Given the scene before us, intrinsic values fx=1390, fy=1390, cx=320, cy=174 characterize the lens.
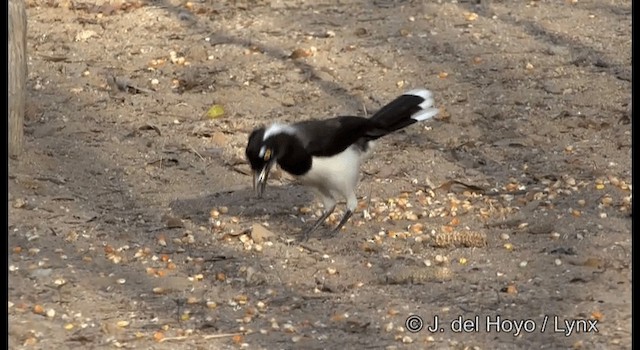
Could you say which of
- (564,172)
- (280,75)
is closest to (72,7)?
(280,75)

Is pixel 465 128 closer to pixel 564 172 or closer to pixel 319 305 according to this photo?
pixel 564 172

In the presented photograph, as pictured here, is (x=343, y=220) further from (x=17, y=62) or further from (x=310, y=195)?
(x=17, y=62)

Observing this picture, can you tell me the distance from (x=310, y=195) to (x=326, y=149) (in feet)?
3.38

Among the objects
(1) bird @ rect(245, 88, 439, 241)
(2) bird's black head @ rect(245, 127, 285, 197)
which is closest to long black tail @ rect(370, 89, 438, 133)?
(1) bird @ rect(245, 88, 439, 241)

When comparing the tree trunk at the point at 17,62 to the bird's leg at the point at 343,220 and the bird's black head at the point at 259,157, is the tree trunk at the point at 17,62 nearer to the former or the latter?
the bird's black head at the point at 259,157

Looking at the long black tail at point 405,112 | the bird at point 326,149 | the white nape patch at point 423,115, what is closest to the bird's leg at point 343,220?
the bird at point 326,149

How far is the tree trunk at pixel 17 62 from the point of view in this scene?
8438mm

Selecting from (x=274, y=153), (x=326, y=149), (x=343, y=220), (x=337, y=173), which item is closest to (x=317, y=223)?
(x=343, y=220)

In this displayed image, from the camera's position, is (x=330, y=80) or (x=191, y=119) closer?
(x=191, y=119)

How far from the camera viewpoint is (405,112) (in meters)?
8.35

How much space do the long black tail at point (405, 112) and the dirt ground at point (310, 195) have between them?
1.73 ft

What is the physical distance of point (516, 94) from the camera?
1024cm

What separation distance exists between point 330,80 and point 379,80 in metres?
0.37

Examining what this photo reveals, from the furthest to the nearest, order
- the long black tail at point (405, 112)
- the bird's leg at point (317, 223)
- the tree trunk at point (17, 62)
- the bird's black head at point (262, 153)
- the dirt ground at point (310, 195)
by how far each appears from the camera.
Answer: the tree trunk at point (17, 62)
the long black tail at point (405, 112)
the bird's leg at point (317, 223)
the bird's black head at point (262, 153)
the dirt ground at point (310, 195)
